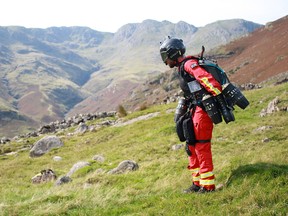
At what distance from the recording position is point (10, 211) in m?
7.59

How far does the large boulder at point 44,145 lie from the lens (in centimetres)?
2933

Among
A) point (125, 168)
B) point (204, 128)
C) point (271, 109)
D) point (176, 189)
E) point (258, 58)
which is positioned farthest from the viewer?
point (258, 58)

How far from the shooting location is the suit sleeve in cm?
775

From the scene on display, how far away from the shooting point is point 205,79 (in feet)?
25.7

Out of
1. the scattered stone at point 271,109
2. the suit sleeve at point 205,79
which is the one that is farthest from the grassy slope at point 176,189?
the scattered stone at point 271,109

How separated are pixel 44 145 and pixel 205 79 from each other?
81.4 feet

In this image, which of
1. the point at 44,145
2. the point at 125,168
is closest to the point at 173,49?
the point at 125,168

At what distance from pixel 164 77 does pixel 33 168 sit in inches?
4368

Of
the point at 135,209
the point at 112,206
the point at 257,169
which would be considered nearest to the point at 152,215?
the point at 135,209

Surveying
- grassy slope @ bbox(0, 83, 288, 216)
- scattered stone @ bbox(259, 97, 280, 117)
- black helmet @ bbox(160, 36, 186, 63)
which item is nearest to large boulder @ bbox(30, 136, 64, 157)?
grassy slope @ bbox(0, 83, 288, 216)

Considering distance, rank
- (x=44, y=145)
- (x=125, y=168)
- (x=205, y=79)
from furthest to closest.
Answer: (x=44, y=145) → (x=125, y=168) → (x=205, y=79)

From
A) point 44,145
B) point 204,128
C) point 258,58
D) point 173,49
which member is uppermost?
point 173,49

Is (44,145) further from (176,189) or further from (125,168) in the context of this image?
(176,189)

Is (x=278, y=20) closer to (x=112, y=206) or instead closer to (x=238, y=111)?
(x=238, y=111)
